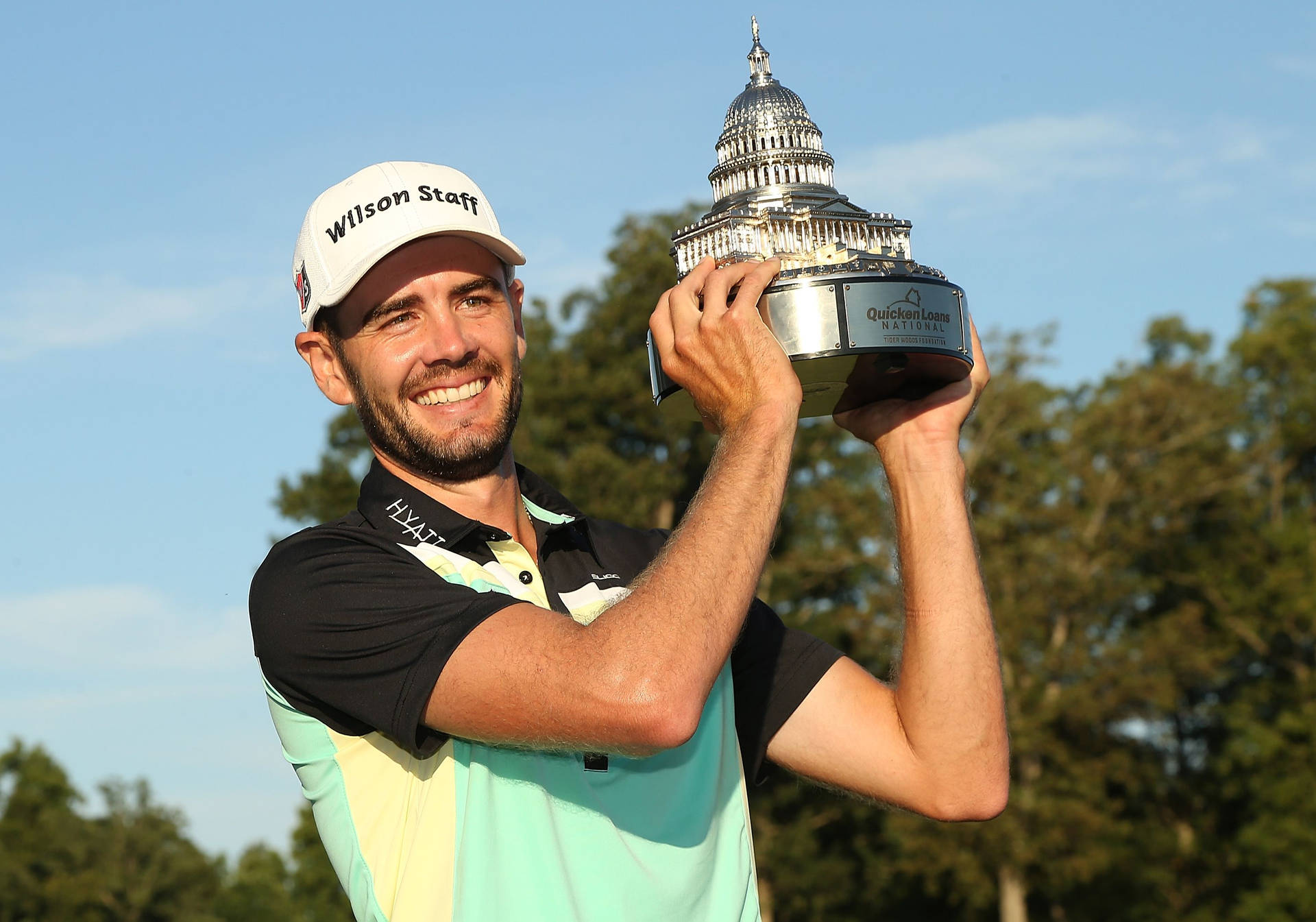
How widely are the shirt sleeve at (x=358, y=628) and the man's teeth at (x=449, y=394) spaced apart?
468mm

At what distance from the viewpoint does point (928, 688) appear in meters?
3.98

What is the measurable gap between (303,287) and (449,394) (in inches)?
19.2

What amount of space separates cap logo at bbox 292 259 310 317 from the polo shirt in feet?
1.96

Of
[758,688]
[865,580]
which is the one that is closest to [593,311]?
[865,580]

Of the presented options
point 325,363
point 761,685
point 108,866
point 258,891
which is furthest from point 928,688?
point 258,891

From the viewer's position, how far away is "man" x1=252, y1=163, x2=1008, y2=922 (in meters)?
3.14

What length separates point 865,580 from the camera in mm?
38875

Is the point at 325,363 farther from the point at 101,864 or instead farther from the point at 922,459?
the point at 101,864

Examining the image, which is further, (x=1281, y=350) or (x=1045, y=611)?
(x=1281, y=350)

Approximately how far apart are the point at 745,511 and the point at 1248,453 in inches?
1627

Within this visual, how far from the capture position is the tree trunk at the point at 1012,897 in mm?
36094

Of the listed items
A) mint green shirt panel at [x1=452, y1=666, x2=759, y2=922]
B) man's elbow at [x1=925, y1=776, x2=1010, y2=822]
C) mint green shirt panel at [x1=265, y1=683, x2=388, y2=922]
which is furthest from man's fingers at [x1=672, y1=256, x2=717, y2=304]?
man's elbow at [x1=925, y1=776, x2=1010, y2=822]

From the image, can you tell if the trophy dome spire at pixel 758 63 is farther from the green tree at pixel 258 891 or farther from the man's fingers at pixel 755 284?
the green tree at pixel 258 891

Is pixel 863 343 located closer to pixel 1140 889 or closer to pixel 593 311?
pixel 593 311
